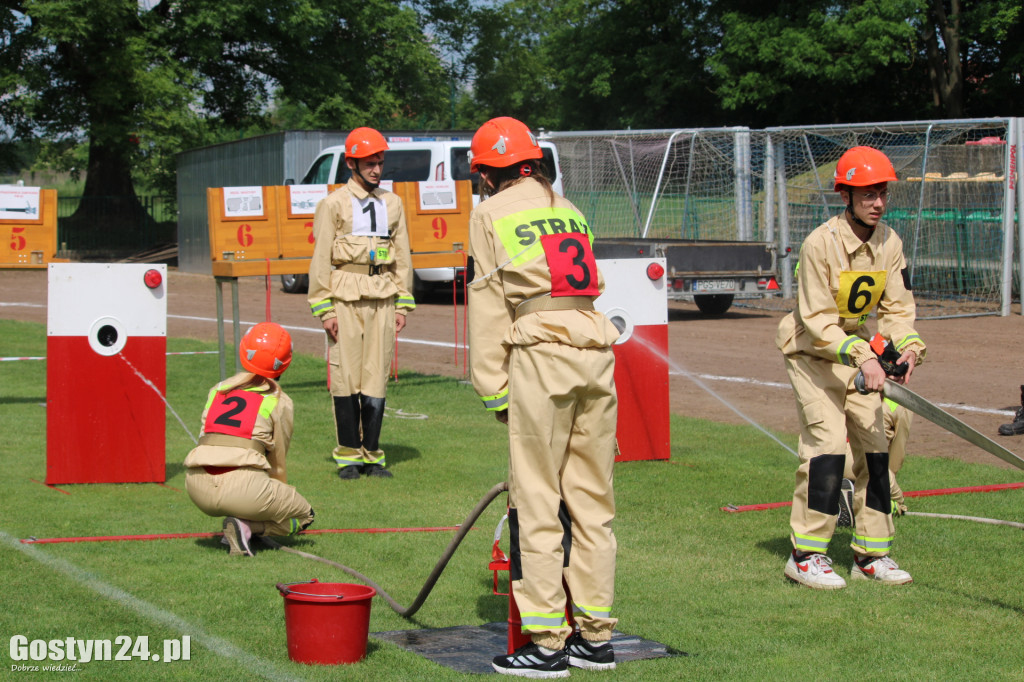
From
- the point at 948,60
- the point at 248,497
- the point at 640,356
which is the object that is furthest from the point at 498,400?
the point at 948,60

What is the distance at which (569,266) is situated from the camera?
14.8 feet

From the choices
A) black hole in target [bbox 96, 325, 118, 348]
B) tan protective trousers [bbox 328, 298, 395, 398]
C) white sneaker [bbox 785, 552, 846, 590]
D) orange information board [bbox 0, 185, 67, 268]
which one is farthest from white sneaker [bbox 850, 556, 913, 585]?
orange information board [bbox 0, 185, 67, 268]

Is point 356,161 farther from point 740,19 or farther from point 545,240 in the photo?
point 740,19

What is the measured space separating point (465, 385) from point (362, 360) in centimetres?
418

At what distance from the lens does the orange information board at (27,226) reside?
36.4 ft

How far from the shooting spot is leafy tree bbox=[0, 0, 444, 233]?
3334cm

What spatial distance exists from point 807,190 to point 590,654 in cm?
1745

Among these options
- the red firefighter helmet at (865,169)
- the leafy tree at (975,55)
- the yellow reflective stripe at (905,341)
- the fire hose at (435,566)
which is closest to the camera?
the fire hose at (435,566)

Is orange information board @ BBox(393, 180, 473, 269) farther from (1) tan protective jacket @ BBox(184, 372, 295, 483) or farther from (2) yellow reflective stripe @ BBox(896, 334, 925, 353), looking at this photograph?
(2) yellow reflective stripe @ BBox(896, 334, 925, 353)

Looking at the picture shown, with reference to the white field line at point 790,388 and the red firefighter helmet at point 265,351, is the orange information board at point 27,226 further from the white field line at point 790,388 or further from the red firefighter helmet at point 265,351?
the white field line at point 790,388

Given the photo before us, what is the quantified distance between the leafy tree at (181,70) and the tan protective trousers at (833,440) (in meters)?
30.1

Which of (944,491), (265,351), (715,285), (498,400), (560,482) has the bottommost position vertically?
(944,491)

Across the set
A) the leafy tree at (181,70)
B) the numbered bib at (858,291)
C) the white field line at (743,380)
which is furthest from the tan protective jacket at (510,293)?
the leafy tree at (181,70)

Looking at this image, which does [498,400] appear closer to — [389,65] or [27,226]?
[27,226]
